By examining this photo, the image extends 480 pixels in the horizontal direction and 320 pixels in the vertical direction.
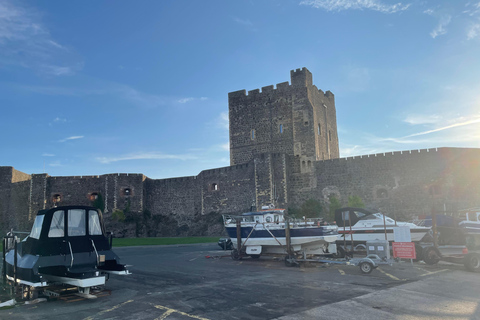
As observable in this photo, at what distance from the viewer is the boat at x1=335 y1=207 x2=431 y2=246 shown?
15578mm

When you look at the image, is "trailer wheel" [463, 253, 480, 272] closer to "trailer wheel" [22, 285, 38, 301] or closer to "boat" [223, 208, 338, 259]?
"boat" [223, 208, 338, 259]

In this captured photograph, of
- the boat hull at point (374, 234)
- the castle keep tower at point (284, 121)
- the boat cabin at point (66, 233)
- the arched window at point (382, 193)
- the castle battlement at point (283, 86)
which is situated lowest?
the boat hull at point (374, 234)

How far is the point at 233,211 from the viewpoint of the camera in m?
35.5

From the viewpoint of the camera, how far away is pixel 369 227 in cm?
1625

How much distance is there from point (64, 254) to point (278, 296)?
210 inches

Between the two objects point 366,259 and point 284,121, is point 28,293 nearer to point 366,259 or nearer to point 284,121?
point 366,259

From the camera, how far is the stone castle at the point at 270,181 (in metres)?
28.3

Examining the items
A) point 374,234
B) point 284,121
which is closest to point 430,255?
point 374,234

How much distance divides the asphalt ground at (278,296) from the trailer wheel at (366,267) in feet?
0.65

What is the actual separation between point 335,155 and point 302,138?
9.42 m

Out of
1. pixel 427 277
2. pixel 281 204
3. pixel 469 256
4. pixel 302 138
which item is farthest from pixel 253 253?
pixel 302 138

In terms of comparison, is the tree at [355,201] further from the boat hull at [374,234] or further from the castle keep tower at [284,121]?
the boat hull at [374,234]

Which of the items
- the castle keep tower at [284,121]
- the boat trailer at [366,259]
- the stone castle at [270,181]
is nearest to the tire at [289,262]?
the boat trailer at [366,259]

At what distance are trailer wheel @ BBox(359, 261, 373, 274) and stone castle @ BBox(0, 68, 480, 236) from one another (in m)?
17.2
